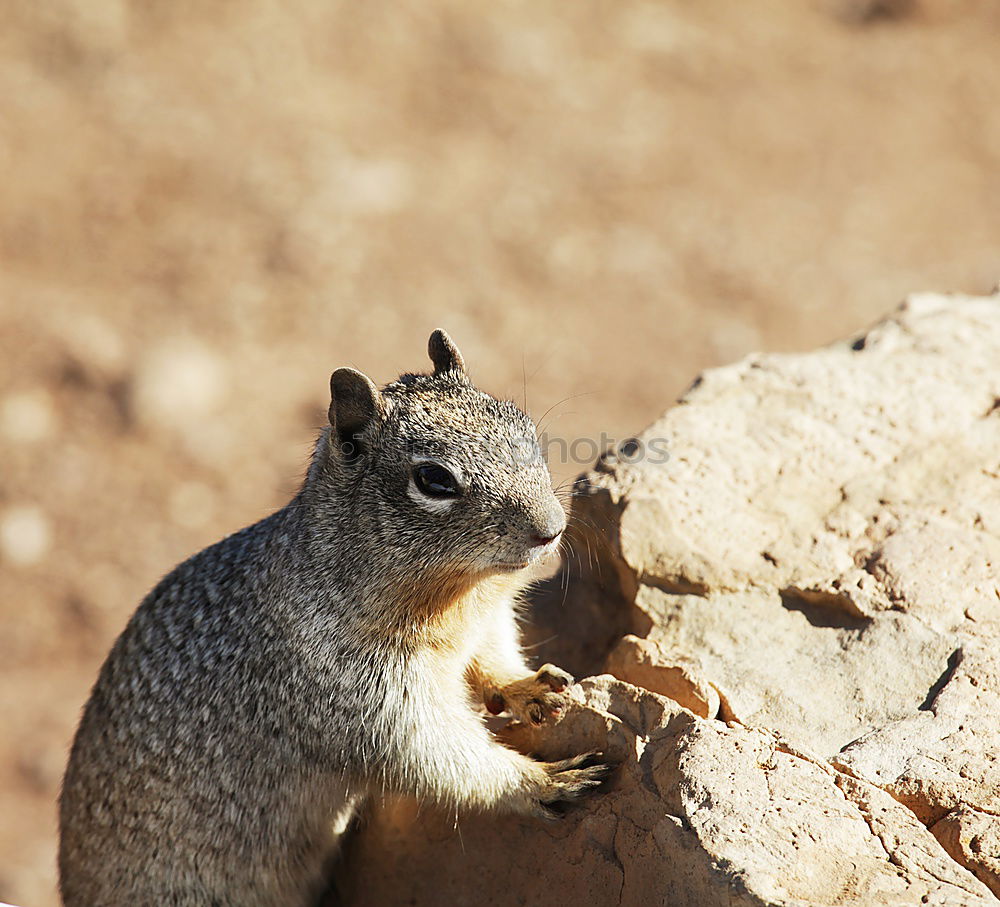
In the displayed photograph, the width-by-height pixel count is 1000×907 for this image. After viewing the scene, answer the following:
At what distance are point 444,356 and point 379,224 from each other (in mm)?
7823

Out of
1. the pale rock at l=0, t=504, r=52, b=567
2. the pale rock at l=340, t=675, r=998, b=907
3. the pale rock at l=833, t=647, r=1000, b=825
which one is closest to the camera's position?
the pale rock at l=340, t=675, r=998, b=907

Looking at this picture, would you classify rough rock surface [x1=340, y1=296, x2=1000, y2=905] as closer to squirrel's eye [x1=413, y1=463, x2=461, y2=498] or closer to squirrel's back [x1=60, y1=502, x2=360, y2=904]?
squirrel's back [x1=60, y1=502, x2=360, y2=904]

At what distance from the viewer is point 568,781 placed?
164 inches

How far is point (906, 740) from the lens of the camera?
3.97 m

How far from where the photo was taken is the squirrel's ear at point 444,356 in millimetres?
4715

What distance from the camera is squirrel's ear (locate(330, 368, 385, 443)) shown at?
4.27 m

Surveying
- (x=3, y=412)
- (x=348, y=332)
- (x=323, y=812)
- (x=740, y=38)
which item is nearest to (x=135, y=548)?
(x=3, y=412)

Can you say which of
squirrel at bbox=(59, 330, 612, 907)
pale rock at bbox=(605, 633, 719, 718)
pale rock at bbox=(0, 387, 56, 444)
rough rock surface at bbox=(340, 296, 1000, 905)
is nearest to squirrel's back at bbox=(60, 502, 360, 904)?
squirrel at bbox=(59, 330, 612, 907)

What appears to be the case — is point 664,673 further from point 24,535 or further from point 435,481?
point 24,535

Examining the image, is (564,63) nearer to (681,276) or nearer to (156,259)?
(681,276)

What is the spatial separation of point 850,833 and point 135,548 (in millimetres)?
7628

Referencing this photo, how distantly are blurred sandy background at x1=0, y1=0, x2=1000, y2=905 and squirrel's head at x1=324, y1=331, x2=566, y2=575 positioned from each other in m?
4.64

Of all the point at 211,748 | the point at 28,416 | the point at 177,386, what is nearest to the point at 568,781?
the point at 211,748

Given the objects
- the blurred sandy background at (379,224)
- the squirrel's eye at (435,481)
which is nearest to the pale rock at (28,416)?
the blurred sandy background at (379,224)
